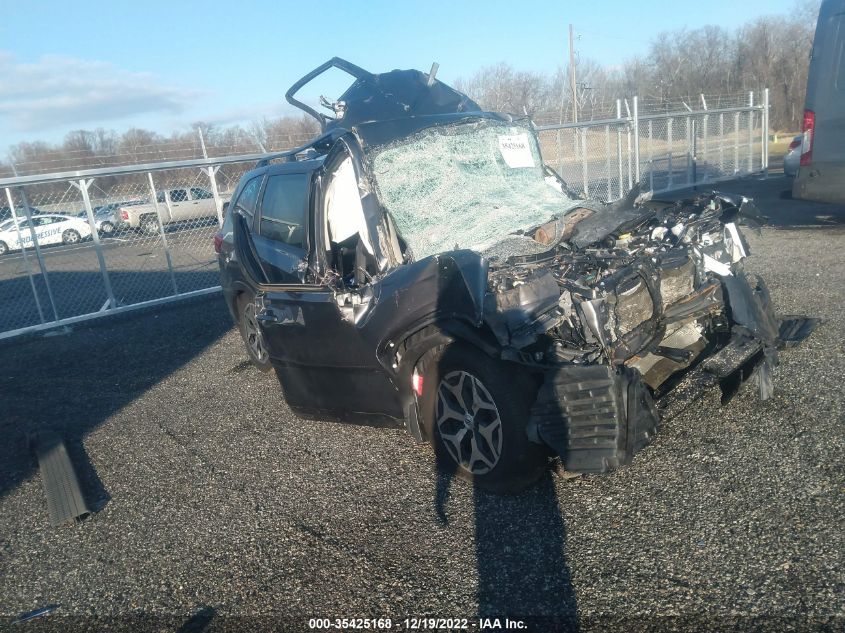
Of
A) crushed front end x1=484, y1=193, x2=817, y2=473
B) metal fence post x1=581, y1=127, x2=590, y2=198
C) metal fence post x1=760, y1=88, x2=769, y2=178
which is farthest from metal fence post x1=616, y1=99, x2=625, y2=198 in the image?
crushed front end x1=484, y1=193, x2=817, y2=473

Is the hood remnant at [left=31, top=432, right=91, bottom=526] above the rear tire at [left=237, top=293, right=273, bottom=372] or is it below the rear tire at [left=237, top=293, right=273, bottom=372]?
below

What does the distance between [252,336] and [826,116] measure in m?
8.25

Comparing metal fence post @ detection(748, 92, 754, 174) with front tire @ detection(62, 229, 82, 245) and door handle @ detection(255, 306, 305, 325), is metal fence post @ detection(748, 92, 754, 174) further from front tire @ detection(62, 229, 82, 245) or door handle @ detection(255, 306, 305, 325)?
door handle @ detection(255, 306, 305, 325)

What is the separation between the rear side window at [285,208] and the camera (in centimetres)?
490

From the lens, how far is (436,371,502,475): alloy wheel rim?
375cm

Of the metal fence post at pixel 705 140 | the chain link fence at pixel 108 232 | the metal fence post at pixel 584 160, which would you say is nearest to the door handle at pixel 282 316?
the chain link fence at pixel 108 232

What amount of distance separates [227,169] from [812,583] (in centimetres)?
1070

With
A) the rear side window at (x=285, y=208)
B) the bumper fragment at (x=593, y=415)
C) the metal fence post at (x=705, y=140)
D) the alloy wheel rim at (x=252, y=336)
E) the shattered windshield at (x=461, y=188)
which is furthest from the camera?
the metal fence post at (x=705, y=140)

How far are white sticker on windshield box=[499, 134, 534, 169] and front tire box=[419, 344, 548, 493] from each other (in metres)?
2.20

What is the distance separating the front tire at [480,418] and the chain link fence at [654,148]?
879 centimetres

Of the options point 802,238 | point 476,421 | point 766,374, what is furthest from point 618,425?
point 802,238

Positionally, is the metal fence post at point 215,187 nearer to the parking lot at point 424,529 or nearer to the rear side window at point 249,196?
the rear side window at point 249,196

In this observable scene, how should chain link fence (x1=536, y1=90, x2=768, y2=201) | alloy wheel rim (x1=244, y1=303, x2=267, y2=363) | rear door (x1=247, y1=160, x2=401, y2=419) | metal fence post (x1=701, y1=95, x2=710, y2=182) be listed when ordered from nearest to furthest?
1. rear door (x1=247, y1=160, x2=401, y2=419)
2. alloy wheel rim (x1=244, y1=303, x2=267, y2=363)
3. chain link fence (x1=536, y1=90, x2=768, y2=201)
4. metal fence post (x1=701, y1=95, x2=710, y2=182)

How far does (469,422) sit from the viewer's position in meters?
3.87
